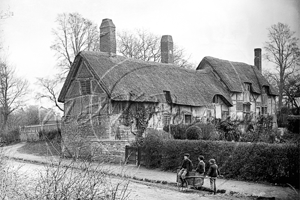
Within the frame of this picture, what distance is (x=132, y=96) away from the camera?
22.0 m

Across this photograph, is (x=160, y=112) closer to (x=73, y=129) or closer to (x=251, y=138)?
(x=73, y=129)

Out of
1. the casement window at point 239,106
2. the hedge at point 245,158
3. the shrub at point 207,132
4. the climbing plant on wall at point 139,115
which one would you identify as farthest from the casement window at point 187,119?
the hedge at point 245,158

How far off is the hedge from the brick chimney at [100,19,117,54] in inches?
380

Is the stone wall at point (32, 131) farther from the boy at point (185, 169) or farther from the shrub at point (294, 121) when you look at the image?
the shrub at point (294, 121)

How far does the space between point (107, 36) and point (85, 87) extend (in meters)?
3.87

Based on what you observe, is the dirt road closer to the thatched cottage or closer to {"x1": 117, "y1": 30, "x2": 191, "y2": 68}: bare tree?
the thatched cottage

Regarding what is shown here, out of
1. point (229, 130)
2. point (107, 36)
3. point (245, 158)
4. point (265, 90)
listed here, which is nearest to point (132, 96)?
point (107, 36)

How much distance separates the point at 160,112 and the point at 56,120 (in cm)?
1377

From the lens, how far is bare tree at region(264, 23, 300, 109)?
25.2ft

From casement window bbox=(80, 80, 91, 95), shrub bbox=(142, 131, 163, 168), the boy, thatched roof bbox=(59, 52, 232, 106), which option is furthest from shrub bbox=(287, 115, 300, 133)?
casement window bbox=(80, 80, 91, 95)

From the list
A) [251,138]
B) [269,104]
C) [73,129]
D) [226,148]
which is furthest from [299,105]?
[269,104]

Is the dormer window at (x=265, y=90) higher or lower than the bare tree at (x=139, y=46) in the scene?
lower

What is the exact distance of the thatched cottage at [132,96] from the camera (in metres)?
21.7

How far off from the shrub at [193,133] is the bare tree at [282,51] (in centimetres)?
1056
